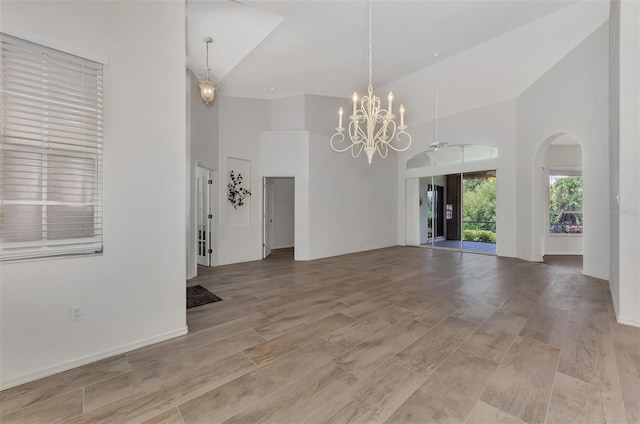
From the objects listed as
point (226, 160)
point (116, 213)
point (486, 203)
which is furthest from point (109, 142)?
point (486, 203)

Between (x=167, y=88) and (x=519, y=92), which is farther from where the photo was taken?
(x=519, y=92)

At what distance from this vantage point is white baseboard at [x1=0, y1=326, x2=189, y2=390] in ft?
5.90

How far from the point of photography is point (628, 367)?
1982 millimetres

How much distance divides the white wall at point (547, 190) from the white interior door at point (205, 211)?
8302 mm

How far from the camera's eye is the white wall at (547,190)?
6961mm

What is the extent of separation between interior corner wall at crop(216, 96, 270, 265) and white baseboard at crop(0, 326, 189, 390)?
3.28 meters

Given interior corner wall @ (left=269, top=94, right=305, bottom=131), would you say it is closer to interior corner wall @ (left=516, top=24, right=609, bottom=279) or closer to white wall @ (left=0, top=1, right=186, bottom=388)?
white wall @ (left=0, top=1, right=186, bottom=388)

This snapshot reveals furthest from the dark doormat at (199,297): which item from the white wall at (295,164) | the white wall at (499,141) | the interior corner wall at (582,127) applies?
the interior corner wall at (582,127)

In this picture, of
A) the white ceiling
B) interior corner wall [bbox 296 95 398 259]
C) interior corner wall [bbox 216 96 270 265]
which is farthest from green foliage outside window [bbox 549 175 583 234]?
interior corner wall [bbox 216 96 270 265]

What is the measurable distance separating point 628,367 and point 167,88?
4.40 m

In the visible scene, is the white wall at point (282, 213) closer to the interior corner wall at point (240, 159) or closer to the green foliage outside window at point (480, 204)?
the interior corner wall at point (240, 159)

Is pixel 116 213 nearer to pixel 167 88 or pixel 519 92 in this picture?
pixel 167 88

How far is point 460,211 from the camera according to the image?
7750 millimetres

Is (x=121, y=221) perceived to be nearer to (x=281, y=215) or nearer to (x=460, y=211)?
(x=281, y=215)
